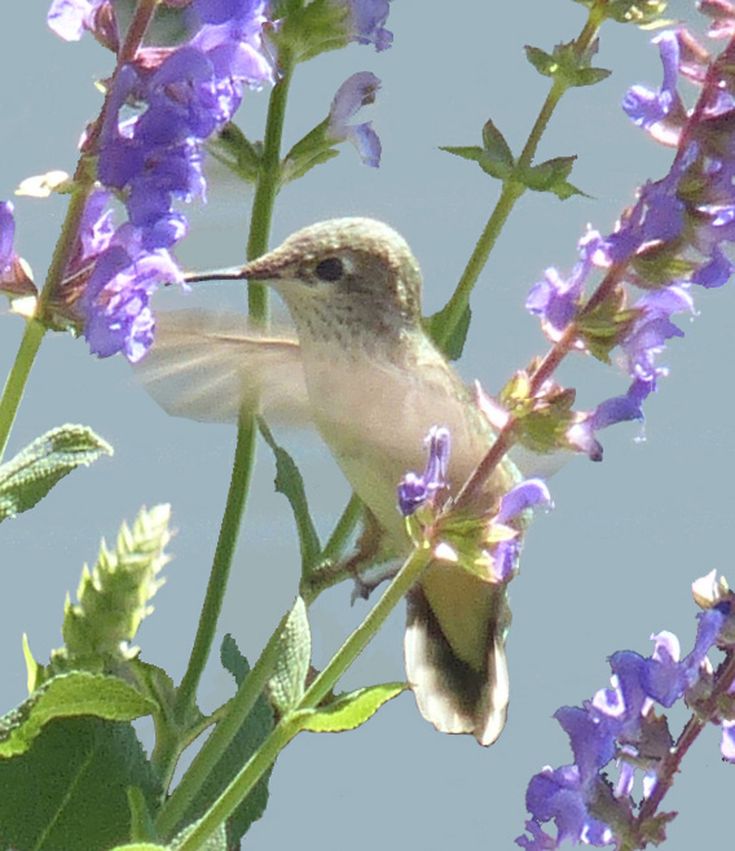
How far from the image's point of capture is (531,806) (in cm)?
65

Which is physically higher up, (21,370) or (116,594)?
(21,370)

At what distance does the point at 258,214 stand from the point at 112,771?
0.26 metres

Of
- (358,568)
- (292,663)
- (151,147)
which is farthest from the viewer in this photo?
(358,568)

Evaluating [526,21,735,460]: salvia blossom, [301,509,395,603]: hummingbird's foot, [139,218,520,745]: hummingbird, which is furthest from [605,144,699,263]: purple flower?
[301,509,395,603]: hummingbird's foot

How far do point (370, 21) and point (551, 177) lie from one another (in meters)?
0.11

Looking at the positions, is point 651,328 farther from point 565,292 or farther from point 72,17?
point 72,17

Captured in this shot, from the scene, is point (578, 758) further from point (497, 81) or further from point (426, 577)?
point (497, 81)

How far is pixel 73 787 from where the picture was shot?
26.3 inches

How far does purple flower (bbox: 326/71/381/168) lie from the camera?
74cm

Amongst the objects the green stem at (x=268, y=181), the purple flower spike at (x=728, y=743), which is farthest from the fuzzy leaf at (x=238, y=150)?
the purple flower spike at (x=728, y=743)

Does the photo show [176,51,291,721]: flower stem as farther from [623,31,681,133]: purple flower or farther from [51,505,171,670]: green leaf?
[623,31,681,133]: purple flower

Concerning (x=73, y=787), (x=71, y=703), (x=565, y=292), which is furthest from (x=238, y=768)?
(x=565, y=292)

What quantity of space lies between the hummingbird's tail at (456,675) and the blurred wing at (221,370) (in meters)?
0.14

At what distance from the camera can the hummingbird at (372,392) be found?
68cm
